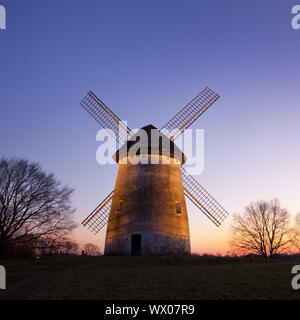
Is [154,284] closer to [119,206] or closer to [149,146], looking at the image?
[119,206]

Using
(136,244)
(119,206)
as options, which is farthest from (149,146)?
(136,244)

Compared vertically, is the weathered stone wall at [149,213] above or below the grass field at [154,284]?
above

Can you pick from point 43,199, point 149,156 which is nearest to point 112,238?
point 149,156

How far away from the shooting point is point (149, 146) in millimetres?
19141

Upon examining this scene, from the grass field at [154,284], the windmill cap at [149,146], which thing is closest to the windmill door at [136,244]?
the grass field at [154,284]

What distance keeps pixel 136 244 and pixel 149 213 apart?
2.11m

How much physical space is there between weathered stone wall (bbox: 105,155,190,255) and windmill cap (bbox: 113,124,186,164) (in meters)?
0.86

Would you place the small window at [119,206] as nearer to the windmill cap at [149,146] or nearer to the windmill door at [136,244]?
the windmill door at [136,244]

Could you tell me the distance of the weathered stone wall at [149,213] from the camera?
17219mm

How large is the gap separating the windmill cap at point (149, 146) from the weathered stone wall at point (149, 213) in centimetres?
86

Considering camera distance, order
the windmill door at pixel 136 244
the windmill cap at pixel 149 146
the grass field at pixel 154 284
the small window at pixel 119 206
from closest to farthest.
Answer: the grass field at pixel 154 284
the windmill door at pixel 136 244
the small window at pixel 119 206
the windmill cap at pixel 149 146

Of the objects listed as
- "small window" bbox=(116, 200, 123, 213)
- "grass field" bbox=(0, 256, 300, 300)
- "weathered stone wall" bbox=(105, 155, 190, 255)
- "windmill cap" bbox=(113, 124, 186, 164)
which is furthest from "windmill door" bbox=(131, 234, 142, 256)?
"windmill cap" bbox=(113, 124, 186, 164)

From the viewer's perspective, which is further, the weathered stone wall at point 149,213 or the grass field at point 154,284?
the weathered stone wall at point 149,213
